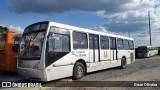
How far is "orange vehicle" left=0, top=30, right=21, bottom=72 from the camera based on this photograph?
40.4 ft

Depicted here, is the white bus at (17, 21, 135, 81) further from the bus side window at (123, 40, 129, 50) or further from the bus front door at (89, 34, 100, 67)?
the bus side window at (123, 40, 129, 50)

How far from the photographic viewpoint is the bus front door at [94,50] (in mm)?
12484

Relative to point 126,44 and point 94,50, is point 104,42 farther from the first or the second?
point 126,44

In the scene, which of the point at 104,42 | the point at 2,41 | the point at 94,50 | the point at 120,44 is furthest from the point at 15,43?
the point at 120,44

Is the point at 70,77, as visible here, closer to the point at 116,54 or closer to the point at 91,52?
the point at 91,52

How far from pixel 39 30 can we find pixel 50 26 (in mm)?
544

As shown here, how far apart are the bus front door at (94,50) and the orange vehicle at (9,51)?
425 centimetres

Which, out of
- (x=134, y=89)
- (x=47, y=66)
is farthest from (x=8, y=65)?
(x=134, y=89)

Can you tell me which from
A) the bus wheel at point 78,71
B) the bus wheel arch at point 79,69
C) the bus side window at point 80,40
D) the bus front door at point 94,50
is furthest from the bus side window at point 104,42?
the bus wheel at point 78,71

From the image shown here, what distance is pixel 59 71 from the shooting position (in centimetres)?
974

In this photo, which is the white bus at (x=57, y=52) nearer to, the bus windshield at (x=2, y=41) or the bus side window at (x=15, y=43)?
the bus side window at (x=15, y=43)

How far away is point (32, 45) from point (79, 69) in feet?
9.71

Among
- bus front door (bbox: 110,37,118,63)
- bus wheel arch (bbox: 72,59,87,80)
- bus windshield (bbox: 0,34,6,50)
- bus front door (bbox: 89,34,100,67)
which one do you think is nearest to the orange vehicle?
bus windshield (bbox: 0,34,6,50)

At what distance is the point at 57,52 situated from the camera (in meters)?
9.71
